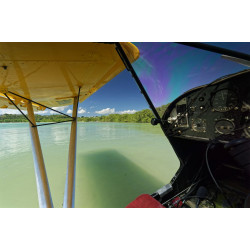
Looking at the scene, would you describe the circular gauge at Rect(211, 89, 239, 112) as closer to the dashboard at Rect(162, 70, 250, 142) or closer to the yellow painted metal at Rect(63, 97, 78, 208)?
the dashboard at Rect(162, 70, 250, 142)

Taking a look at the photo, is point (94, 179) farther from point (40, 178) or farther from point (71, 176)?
point (40, 178)

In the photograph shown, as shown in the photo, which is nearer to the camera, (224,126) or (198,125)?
(224,126)

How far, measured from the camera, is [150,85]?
1.19 metres

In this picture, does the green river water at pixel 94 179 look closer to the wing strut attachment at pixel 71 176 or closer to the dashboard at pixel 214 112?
the wing strut attachment at pixel 71 176

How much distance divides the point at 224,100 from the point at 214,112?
0.14m

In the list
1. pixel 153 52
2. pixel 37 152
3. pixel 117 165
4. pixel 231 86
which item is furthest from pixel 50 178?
pixel 231 86

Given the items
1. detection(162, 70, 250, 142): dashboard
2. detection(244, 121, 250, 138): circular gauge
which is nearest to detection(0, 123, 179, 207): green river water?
detection(162, 70, 250, 142): dashboard

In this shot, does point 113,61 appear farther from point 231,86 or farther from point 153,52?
point 231,86

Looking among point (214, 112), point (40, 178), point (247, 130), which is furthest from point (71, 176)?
point (247, 130)

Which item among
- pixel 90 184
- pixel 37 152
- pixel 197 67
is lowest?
pixel 90 184

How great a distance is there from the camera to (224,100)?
1114 millimetres

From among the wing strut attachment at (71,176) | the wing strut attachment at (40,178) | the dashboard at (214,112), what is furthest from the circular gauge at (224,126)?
the wing strut attachment at (40,178)

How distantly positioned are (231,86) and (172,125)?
65 centimetres

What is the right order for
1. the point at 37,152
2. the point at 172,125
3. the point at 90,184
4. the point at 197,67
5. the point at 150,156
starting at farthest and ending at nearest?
1. the point at 150,156
2. the point at 90,184
3. the point at 37,152
4. the point at 172,125
5. the point at 197,67
